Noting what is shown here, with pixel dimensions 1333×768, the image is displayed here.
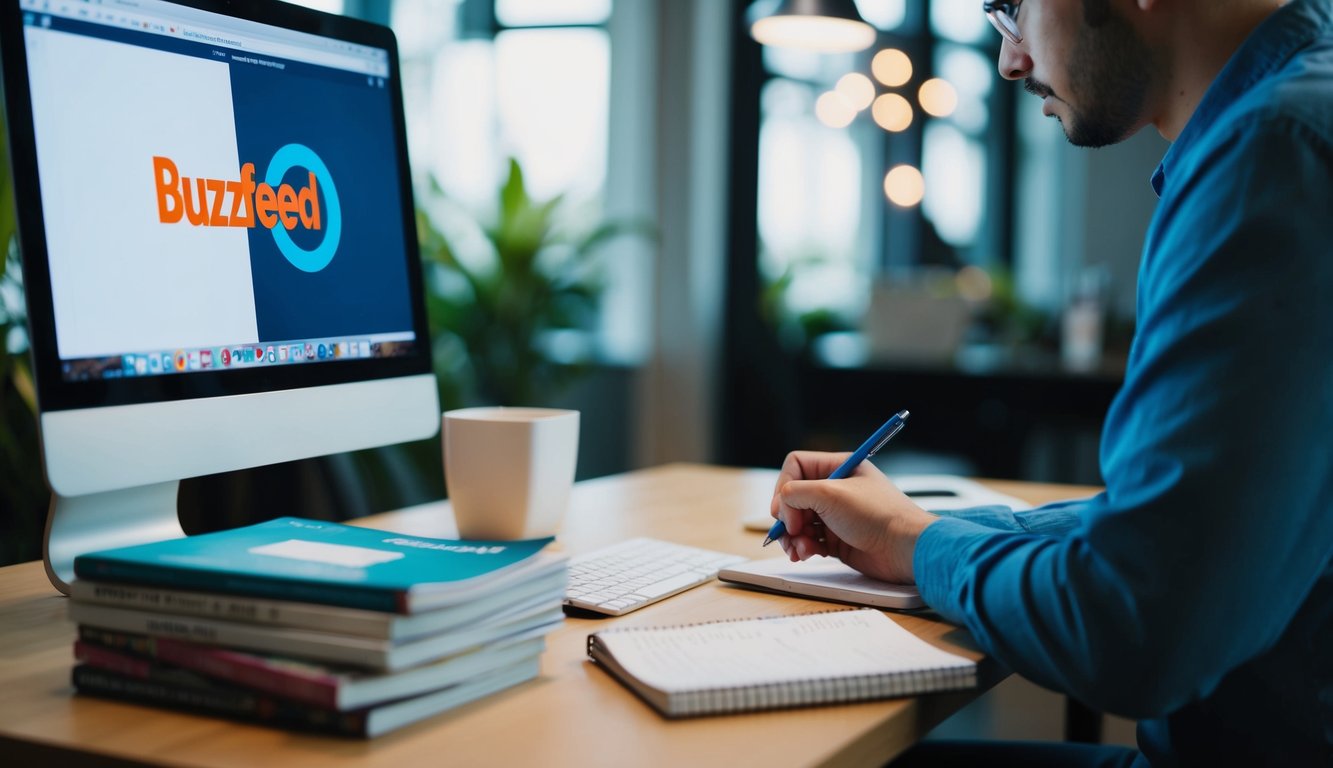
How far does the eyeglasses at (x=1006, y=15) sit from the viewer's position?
106 cm

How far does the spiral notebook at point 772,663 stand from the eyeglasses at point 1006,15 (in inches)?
21.0

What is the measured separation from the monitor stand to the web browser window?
0.45 feet

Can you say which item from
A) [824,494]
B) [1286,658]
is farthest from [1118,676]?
[824,494]

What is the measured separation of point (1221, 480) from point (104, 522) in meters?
0.89

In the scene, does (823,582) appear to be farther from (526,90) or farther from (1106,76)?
(526,90)

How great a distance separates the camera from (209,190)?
3.46ft

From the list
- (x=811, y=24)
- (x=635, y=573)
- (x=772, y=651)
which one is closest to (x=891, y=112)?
(x=811, y=24)

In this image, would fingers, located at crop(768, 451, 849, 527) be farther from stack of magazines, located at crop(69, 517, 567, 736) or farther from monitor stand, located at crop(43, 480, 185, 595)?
monitor stand, located at crop(43, 480, 185, 595)

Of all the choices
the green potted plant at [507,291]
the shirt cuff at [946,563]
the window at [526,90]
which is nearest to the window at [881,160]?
the window at [526,90]

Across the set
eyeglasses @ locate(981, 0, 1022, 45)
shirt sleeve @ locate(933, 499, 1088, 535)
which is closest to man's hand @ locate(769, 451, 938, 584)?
shirt sleeve @ locate(933, 499, 1088, 535)

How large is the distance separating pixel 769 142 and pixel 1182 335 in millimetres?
3927

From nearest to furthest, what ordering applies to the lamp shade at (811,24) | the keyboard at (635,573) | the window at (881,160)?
1. the keyboard at (635,573)
2. the lamp shade at (811,24)
3. the window at (881,160)

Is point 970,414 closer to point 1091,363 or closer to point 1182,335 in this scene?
point 1091,363

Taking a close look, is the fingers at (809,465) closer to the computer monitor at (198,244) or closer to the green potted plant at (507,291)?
the computer monitor at (198,244)
